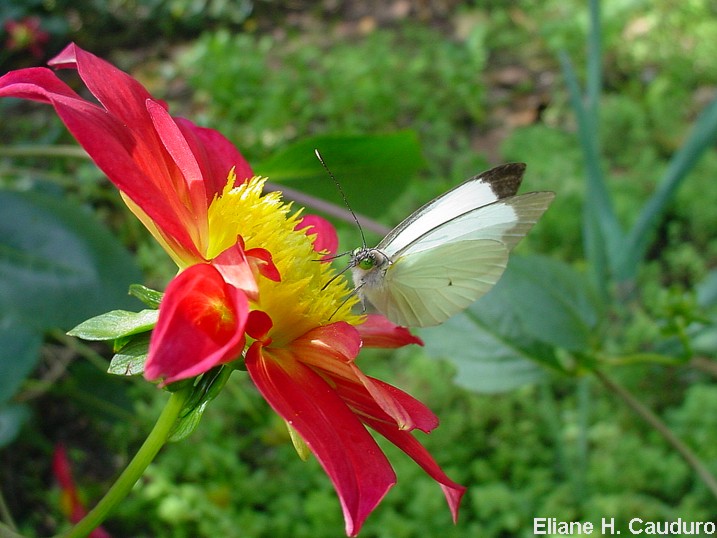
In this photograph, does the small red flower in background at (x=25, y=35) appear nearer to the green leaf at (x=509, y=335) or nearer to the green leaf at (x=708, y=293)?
the green leaf at (x=509, y=335)

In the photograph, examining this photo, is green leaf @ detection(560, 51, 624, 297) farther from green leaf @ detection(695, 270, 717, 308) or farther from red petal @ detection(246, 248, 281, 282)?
red petal @ detection(246, 248, 281, 282)

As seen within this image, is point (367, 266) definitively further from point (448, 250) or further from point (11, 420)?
point (11, 420)

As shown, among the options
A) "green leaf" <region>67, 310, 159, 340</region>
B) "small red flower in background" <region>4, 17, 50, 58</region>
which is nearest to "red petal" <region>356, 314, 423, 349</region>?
"green leaf" <region>67, 310, 159, 340</region>

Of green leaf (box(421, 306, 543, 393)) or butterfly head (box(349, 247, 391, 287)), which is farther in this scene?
green leaf (box(421, 306, 543, 393))

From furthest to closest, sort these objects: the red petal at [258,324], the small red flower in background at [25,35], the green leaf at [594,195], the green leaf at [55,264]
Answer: the small red flower in background at [25,35] → the green leaf at [594,195] → the green leaf at [55,264] → the red petal at [258,324]

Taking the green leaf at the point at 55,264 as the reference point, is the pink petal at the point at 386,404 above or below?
below

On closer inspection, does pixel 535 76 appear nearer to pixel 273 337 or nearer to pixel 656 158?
pixel 656 158

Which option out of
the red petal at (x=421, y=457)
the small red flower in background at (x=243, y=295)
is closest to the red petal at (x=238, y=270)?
the small red flower in background at (x=243, y=295)

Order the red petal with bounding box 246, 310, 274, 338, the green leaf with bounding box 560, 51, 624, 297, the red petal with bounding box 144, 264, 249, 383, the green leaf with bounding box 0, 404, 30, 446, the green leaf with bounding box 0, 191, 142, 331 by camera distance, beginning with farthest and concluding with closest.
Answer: the green leaf with bounding box 560, 51, 624, 297, the green leaf with bounding box 0, 404, 30, 446, the green leaf with bounding box 0, 191, 142, 331, the red petal with bounding box 246, 310, 274, 338, the red petal with bounding box 144, 264, 249, 383
